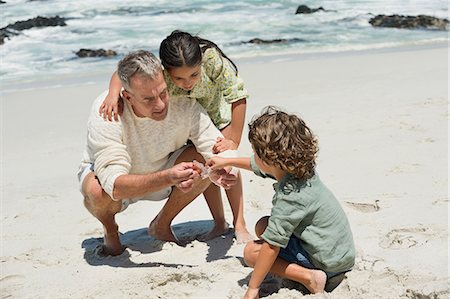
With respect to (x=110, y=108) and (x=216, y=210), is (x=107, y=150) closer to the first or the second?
(x=110, y=108)

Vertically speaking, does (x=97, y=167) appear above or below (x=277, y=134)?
below

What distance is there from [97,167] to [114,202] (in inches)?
10.3

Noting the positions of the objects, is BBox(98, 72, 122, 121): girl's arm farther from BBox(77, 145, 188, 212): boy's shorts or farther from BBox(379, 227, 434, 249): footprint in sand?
BBox(379, 227, 434, 249): footprint in sand

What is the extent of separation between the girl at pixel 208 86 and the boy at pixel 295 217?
0.55m

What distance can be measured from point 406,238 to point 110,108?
165 cm

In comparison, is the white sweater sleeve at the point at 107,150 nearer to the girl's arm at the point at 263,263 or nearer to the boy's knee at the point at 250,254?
the boy's knee at the point at 250,254

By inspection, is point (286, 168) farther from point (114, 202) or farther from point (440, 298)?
point (114, 202)

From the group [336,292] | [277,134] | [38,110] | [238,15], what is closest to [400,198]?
[336,292]

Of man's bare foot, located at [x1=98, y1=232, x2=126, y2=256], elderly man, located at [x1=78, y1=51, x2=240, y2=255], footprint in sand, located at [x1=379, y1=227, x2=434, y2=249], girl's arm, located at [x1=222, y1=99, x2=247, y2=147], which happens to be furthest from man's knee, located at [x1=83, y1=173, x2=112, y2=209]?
footprint in sand, located at [x1=379, y1=227, x2=434, y2=249]

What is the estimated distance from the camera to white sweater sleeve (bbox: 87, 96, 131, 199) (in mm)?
3338

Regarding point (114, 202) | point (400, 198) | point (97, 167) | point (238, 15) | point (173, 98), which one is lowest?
point (238, 15)

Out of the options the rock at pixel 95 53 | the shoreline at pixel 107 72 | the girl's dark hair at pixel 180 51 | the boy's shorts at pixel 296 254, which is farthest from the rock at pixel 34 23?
the boy's shorts at pixel 296 254

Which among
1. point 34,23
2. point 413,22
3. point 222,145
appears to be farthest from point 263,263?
point 34,23

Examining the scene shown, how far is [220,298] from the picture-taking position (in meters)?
3.05
